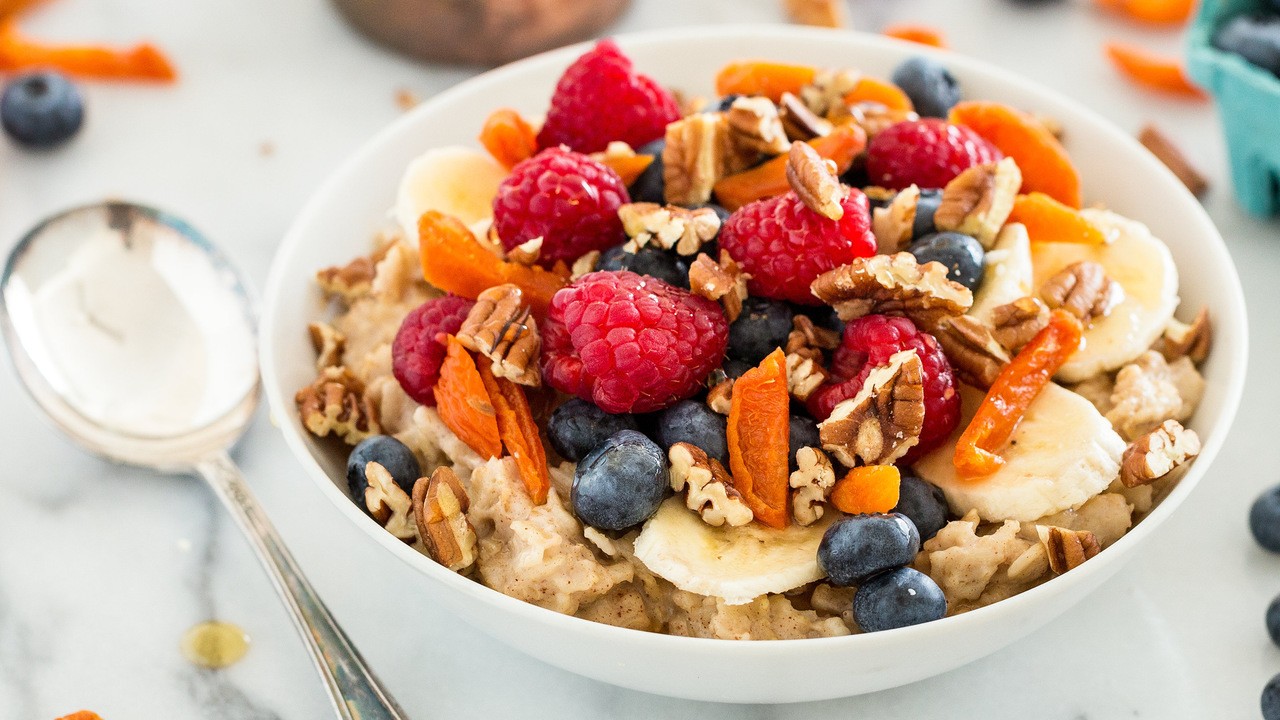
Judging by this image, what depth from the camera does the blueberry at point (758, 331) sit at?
1.67 m

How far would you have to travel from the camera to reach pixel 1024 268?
5.72 feet

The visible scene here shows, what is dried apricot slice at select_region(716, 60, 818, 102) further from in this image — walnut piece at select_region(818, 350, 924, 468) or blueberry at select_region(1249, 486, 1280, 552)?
blueberry at select_region(1249, 486, 1280, 552)

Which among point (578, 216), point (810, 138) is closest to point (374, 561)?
point (578, 216)

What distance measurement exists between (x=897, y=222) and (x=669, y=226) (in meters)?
0.35

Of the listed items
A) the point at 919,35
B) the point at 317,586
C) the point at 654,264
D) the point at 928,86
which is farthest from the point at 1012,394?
the point at 919,35

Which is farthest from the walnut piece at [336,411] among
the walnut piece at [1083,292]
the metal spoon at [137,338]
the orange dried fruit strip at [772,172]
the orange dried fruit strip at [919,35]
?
the orange dried fruit strip at [919,35]

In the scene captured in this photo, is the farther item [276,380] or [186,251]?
[186,251]

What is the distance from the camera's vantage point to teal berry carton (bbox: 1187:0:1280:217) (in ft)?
7.44

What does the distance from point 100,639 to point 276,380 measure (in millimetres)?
504

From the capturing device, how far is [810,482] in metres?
1.54

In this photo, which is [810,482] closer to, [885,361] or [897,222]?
[885,361]

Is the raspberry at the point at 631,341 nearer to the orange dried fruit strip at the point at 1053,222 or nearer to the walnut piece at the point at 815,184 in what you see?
the walnut piece at the point at 815,184

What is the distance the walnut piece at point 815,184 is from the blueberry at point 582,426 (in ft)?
1.27

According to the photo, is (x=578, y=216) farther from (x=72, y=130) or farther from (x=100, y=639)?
(x=72, y=130)
